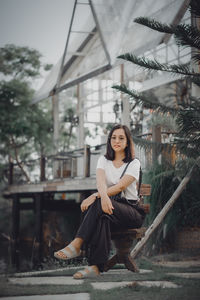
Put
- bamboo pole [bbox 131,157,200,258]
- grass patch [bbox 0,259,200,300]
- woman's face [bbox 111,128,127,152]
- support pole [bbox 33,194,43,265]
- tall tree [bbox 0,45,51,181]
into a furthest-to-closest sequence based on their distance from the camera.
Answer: tall tree [bbox 0,45,51,181] → support pole [bbox 33,194,43,265] → bamboo pole [bbox 131,157,200,258] → woman's face [bbox 111,128,127,152] → grass patch [bbox 0,259,200,300]

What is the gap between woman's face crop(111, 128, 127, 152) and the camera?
14.1ft

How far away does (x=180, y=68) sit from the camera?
6.25 m

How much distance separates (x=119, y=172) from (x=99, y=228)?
25.1 inches

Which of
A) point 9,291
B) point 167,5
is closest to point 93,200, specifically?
point 9,291

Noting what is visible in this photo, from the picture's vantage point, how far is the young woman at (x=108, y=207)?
3852 mm

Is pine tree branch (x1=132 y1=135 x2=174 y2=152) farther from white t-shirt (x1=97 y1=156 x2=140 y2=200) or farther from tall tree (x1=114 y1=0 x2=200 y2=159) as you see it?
Answer: white t-shirt (x1=97 y1=156 x2=140 y2=200)

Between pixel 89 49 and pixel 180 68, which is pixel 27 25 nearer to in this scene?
pixel 89 49

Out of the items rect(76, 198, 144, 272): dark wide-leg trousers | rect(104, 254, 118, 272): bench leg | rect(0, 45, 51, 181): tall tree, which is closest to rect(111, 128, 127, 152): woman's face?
rect(76, 198, 144, 272): dark wide-leg trousers

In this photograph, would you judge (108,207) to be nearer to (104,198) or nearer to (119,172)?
(104,198)

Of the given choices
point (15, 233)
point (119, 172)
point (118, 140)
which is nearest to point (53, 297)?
point (119, 172)

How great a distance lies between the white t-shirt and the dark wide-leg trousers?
0.74 ft

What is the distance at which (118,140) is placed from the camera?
431cm

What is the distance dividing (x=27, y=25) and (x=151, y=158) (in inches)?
333

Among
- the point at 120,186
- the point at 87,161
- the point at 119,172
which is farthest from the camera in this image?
the point at 87,161
